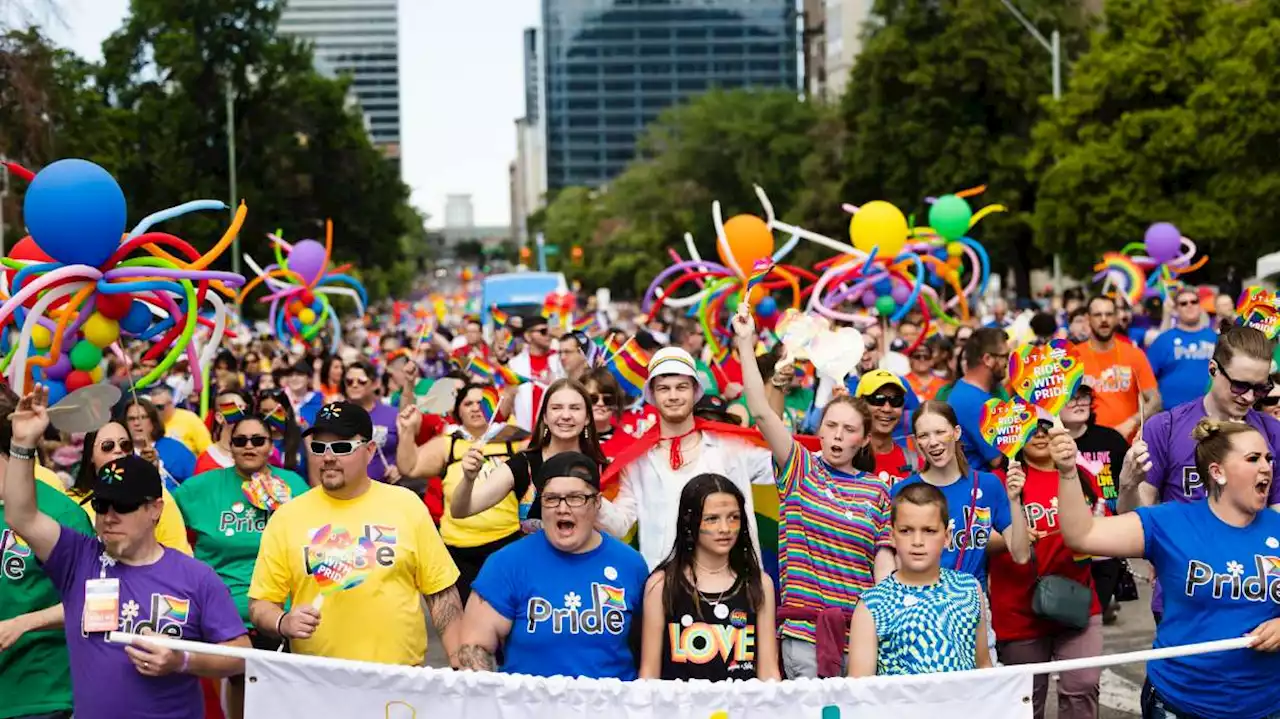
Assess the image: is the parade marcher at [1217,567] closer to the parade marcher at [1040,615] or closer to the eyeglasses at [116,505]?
the parade marcher at [1040,615]

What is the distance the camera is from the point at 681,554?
218 inches

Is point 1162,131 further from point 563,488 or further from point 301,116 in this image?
point 563,488

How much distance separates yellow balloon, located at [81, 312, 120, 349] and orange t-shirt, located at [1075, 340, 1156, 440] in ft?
17.7

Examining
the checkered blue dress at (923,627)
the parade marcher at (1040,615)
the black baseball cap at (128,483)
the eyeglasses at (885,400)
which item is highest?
the black baseball cap at (128,483)

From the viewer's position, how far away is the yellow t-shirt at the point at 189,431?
1027 cm

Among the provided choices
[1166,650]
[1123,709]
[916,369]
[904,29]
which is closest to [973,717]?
[1166,650]

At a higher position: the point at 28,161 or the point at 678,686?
the point at 28,161

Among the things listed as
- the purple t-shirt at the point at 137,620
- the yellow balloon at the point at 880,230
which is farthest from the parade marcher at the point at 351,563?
the yellow balloon at the point at 880,230

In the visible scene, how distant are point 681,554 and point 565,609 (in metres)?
0.40

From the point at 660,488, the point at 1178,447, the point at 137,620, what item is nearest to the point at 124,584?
the point at 137,620

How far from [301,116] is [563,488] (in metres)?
49.2

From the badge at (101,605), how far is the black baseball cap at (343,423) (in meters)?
0.87

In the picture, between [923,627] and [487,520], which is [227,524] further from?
[923,627]

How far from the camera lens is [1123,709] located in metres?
8.20
